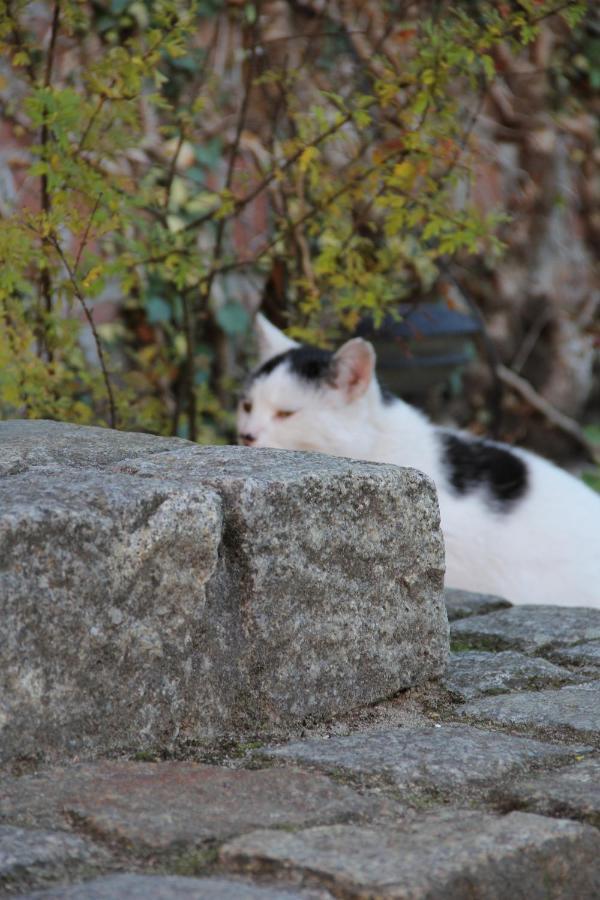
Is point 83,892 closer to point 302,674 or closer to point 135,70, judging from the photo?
point 302,674

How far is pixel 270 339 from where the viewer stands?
4.36 meters

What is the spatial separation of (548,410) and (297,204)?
3.25 metres

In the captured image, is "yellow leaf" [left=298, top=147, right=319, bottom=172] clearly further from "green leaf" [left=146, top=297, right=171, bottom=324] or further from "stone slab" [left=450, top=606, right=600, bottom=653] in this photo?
"green leaf" [left=146, top=297, right=171, bottom=324]

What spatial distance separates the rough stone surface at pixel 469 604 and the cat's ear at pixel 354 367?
1.05 meters

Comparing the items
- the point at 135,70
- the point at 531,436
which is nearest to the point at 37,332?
the point at 135,70

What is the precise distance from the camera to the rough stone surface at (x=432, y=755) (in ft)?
5.61

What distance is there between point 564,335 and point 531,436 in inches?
28.9

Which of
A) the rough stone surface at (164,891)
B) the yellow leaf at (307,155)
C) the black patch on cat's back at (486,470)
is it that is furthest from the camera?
the black patch on cat's back at (486,470)

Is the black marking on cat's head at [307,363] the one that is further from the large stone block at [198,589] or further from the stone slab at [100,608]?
the stone slab at [100,608]

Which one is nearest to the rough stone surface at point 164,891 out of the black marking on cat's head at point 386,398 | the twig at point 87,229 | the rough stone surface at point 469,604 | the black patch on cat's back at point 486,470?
the rough stone surface at point 469,604

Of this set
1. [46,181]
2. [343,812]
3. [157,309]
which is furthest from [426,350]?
[343,812]

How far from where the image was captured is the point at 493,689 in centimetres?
221

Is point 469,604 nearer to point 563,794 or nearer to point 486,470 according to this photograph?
point 486,470

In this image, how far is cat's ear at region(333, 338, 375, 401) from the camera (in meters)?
3.93
